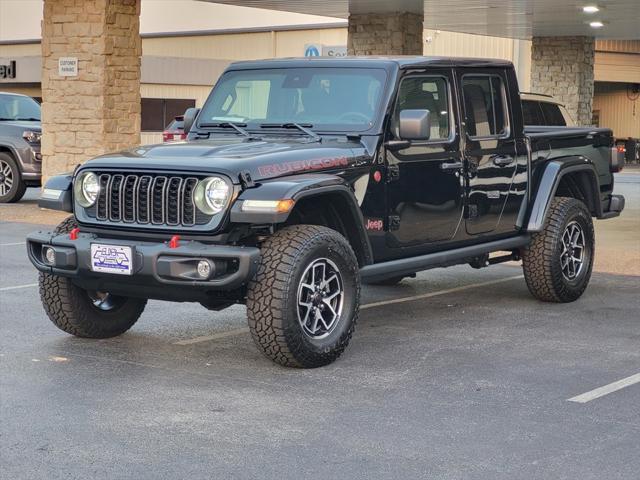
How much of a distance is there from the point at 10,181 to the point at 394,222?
1262 cm

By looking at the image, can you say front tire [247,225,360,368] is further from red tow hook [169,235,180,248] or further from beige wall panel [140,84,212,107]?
beige wall panel [140,84,212,107]

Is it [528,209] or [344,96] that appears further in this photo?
[528,209]

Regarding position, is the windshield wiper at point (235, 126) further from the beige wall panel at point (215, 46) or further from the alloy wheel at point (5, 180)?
the beige wall panel at point (215, 46)

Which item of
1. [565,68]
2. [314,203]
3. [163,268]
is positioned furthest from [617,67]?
[163,268]

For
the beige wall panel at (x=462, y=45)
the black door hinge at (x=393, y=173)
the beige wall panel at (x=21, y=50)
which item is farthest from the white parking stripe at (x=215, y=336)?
the beige wall panel at (x=21, y=50)

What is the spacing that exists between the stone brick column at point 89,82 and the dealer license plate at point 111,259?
1136cm

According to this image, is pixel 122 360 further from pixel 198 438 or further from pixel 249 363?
pixel 198 438

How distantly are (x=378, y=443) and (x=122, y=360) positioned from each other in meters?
2.34

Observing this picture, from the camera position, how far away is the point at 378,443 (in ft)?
18.2

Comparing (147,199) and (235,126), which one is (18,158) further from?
(147,199)

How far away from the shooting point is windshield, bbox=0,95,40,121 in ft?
65.6

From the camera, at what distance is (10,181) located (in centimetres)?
1930

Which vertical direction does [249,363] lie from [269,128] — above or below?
below

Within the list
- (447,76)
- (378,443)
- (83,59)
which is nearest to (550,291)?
(447,76)
